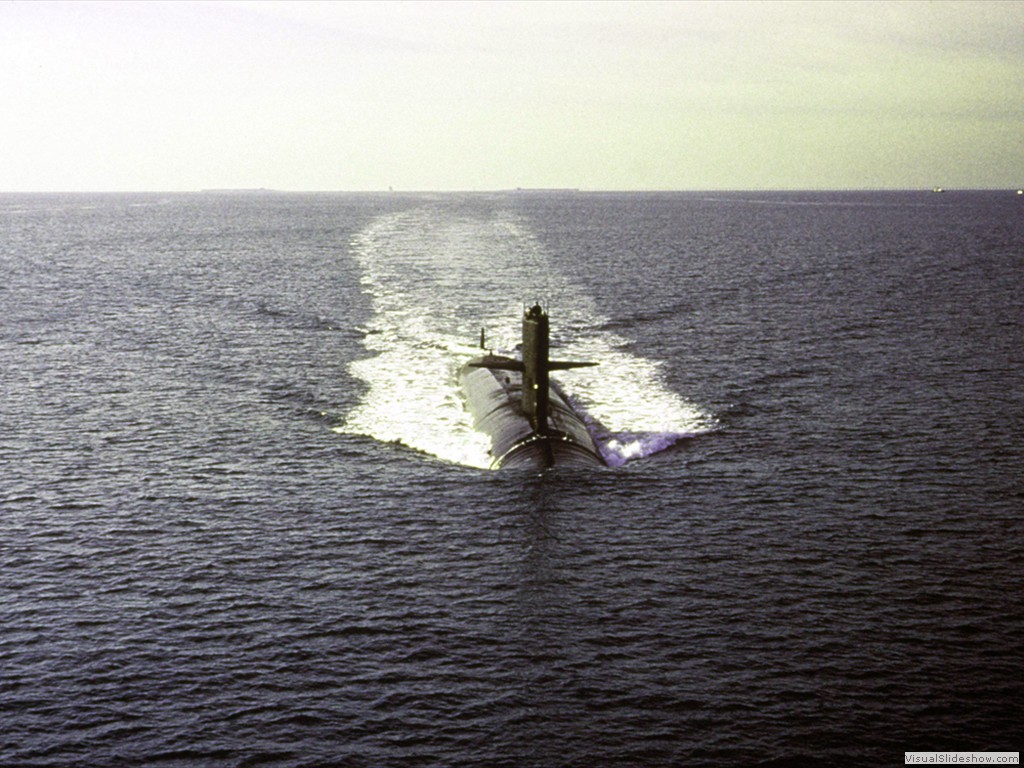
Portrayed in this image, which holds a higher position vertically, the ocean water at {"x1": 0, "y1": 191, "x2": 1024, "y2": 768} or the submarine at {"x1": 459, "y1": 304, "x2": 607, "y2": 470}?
the submarine at {"x1": 459, "y1": 304, "x2": 607, "y2": 470}

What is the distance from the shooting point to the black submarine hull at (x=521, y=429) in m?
55.0

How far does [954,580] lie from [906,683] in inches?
359

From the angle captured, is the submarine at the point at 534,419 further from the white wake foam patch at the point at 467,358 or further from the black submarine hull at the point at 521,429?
the white wake foam patch at the point at 467,358

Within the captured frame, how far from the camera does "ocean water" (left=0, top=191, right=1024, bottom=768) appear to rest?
3181 centimetres

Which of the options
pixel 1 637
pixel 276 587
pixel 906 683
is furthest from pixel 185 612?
pixel 906 683

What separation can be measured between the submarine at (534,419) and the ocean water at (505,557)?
1819 millimetres

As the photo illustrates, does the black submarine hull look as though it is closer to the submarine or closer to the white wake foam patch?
the submarine

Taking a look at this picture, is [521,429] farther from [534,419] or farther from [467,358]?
[467,358]

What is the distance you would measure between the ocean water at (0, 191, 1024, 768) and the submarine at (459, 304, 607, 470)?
182 cm

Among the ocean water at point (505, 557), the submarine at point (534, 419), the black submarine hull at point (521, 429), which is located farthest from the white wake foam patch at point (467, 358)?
the submarine at point (534, 419)

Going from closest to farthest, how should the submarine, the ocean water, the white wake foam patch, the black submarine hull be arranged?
the ocean water → the black submarine hull → the submarine → the white wake foam patch

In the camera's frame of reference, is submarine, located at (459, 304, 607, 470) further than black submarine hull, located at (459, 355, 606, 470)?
Yes

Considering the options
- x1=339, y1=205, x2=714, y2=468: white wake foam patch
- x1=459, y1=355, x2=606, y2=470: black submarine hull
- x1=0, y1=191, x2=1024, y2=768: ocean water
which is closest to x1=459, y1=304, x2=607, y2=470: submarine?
x1=459, y1=355, x2=606, y2=470: black submarine hull

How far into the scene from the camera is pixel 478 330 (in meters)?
96.1
